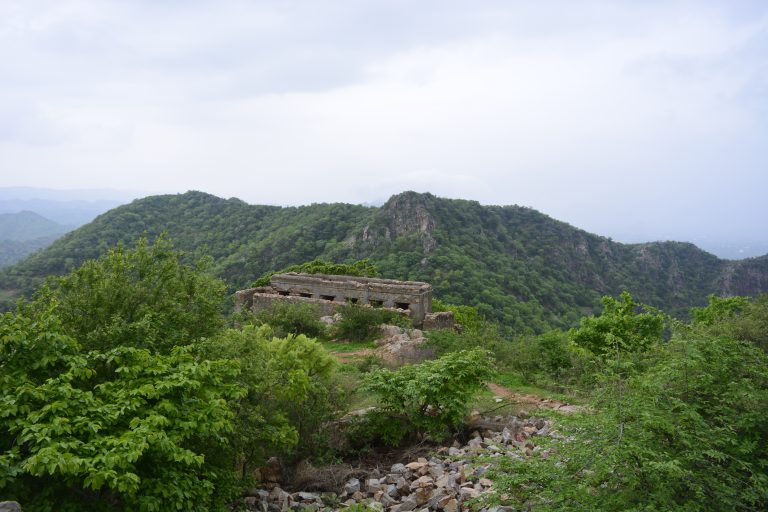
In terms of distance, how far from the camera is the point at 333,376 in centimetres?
867

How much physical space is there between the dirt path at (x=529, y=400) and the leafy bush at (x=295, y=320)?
6.91 m

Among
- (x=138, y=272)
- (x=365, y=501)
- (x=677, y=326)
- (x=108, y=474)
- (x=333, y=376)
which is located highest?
(x=138, y=272)

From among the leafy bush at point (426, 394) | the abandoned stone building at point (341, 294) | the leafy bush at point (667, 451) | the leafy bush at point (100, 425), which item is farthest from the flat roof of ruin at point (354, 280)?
the leafy bush at point (100, 425)

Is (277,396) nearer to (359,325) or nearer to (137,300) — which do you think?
(137,300)

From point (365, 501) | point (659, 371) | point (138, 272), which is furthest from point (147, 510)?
point (659, 371)

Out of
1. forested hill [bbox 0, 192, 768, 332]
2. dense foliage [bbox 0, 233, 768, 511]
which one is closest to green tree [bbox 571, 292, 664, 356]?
dense foliage [bbox 0, 233, 768, 511]

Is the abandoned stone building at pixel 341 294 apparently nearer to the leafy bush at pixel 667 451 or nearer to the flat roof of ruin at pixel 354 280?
the flat roof of ruin at pixel 354 280

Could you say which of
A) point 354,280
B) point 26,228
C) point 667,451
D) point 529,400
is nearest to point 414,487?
point 667,451

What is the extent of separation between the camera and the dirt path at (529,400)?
9.19 meters

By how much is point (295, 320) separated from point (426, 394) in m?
9.34

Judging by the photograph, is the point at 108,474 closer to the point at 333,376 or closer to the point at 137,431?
the point at 137,431

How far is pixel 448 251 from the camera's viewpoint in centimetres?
4644

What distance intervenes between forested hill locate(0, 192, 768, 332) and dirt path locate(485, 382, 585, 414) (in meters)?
25.1

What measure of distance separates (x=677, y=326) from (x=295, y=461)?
6827 mm
